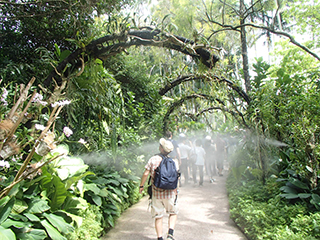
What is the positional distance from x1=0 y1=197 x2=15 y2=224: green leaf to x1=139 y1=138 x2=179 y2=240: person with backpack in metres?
1.93

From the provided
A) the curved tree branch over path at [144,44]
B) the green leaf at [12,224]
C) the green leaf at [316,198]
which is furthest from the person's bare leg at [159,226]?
the curved tree branch over path at [144,44]

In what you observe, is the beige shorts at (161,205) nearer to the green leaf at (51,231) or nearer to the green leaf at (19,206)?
the green leaf at (51,231)

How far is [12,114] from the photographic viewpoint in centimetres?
202

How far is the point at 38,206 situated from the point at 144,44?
9.58 ft

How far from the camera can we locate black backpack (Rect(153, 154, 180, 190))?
379 centimetres

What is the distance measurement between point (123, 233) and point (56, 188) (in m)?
1.80

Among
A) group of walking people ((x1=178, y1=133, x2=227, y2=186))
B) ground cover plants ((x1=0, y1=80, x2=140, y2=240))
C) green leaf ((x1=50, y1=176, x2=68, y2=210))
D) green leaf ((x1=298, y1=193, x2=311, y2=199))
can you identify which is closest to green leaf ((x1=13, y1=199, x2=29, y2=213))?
ground cover plants ((x1=0, y1=80, x2=140, y2=240))

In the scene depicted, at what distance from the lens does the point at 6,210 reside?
2.30 m

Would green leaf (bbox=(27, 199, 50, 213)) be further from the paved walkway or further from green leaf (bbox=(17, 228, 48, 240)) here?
the paved walkway

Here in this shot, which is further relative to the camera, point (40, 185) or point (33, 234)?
point (40, 185)

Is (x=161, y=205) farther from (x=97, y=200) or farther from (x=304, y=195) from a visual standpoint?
(x=304, y=195)

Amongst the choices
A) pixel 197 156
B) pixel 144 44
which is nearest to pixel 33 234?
pixel 144 44

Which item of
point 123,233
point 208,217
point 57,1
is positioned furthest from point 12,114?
point 208,217

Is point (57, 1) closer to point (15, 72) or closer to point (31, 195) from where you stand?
point (15, 72)
